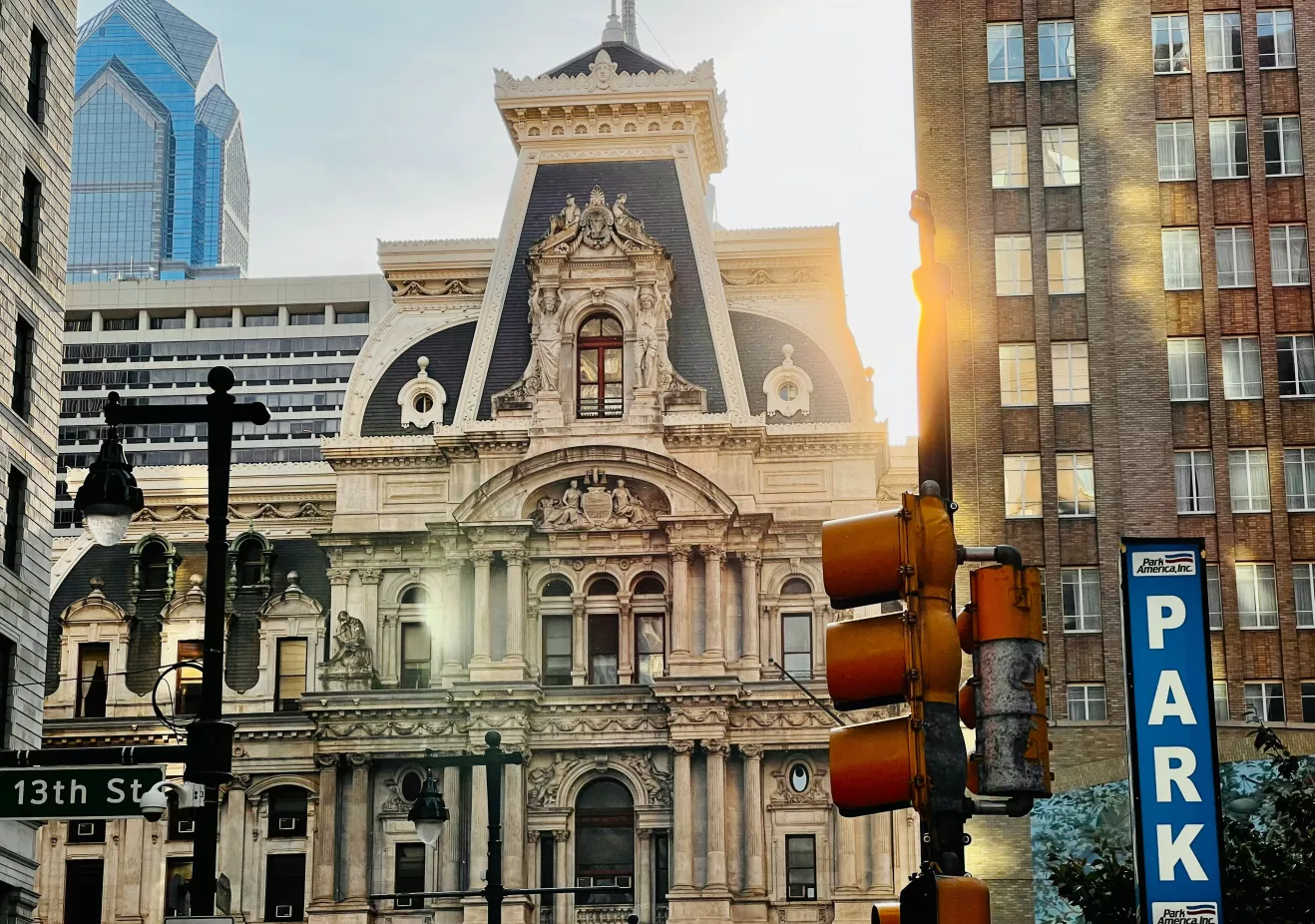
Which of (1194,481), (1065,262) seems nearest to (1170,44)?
(1065,262)

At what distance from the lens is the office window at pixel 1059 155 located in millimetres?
56031

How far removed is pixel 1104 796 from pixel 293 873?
82.6ft

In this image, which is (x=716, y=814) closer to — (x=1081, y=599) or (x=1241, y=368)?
(x=1081, y=599)

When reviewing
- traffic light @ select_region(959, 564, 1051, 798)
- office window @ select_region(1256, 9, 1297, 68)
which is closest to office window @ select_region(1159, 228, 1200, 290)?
office window @ select_region(1256, 9, 1297, 68)

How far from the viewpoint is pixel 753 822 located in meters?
59.2

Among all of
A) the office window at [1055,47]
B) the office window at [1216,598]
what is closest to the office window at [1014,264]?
the office window at [1055,47]

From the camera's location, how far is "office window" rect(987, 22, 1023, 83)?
56.6 meters

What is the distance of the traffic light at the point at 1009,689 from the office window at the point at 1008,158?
157ft

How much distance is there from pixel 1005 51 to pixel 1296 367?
463 inches

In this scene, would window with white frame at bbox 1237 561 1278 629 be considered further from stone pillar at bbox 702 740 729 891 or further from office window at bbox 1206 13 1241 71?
stone pillar at bbox 702 740 729 891

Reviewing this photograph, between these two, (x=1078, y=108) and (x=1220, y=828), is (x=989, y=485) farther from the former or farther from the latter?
(x=1220, y=828)

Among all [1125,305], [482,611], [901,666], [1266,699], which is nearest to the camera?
[901,666]

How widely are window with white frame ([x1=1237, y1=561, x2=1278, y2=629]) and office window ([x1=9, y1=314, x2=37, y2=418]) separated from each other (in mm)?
30467

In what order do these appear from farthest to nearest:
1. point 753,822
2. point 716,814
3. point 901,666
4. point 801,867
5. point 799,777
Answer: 1. point 799,777
2. point 801,867
3. point 753,822
4. point 716,814
5. point 901,666
